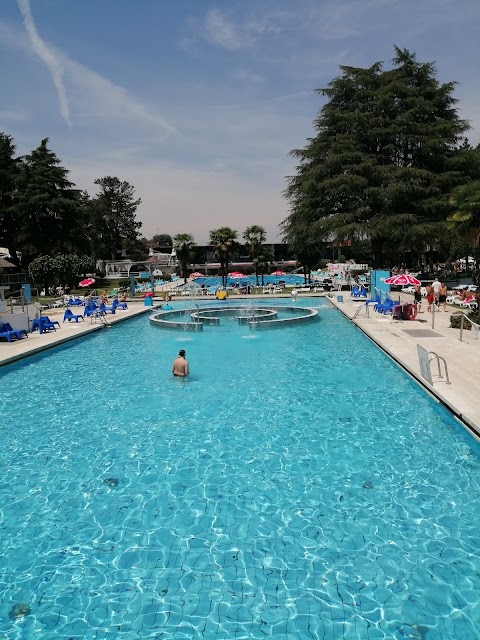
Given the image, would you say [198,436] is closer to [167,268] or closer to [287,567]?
[287,567]

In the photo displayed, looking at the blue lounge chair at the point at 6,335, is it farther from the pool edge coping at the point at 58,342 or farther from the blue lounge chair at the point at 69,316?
the blue lounge chair at the point at 69,316

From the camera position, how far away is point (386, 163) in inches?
1693

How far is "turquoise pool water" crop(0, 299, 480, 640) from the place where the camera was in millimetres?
4695

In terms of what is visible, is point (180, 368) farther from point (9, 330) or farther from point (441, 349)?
point (9, 330)

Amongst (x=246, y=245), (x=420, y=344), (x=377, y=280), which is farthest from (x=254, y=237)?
(x=420, y=344)

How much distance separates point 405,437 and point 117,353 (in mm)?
12112

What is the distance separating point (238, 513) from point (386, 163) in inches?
1664

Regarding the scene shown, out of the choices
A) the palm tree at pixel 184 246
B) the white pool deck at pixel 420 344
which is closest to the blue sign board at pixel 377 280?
the white pool deck at pixel 420 344

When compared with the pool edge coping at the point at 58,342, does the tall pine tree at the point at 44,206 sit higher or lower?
higher

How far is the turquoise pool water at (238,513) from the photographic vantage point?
4.70m

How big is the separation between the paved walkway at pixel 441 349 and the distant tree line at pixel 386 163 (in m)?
16.4

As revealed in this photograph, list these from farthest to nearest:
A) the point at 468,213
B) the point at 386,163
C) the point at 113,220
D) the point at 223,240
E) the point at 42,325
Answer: the point at 113,220 → the point at 223,240 → the point at 386,163 → the point at 42,325 → the point at 468,213

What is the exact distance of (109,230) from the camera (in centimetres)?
8194

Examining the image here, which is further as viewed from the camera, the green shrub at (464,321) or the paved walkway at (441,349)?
the green shrub at (464,321)
